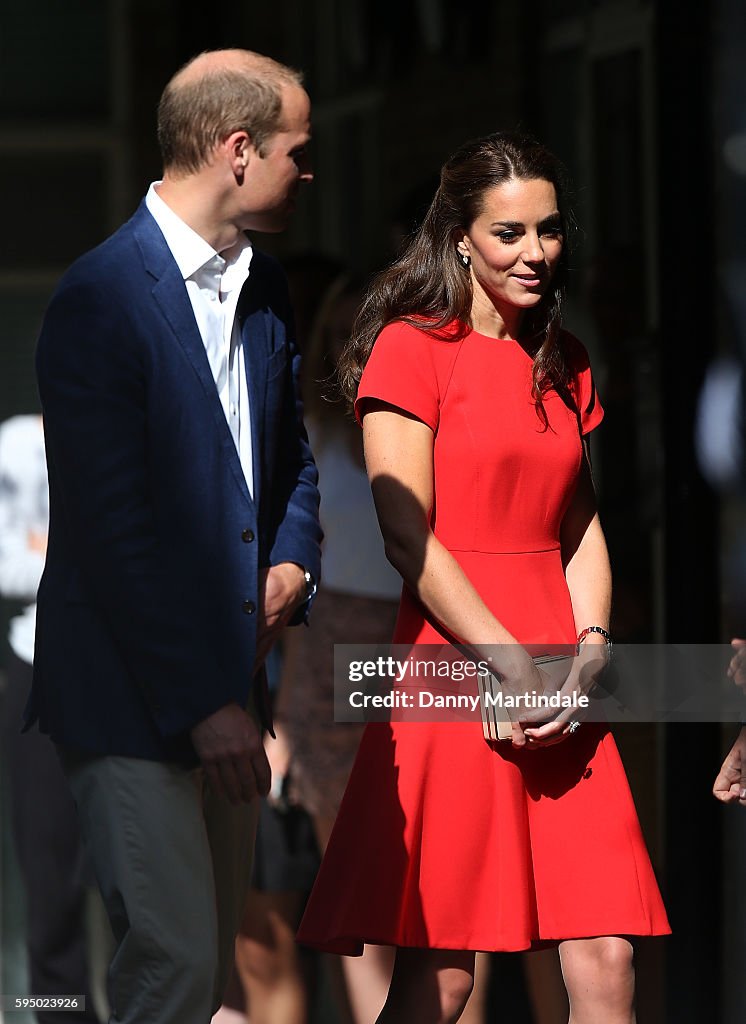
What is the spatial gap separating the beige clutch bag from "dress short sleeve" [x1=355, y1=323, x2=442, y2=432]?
1.47 ft

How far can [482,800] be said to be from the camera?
3.14 metres

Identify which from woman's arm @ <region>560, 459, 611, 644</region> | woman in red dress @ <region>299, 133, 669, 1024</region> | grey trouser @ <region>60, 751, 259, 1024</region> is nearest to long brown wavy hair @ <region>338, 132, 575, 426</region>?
woman in red dress @ <region>299, 133, 669, 1024</region>

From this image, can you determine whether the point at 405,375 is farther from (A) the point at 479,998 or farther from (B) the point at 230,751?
(A) the point at 479,998

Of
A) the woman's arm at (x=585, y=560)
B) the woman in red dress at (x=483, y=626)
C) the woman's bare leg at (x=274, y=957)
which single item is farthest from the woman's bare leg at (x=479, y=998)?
the woman's arm at (x=585, y=560)

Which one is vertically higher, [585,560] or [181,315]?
[181,315]

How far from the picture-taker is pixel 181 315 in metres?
2.97

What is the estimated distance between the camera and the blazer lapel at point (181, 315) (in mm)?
2965

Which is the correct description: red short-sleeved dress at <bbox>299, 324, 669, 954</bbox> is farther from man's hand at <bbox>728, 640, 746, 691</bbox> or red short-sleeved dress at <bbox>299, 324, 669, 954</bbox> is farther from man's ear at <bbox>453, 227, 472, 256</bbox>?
man's hand at <bbox>728, 640, 746, 691</bbox>

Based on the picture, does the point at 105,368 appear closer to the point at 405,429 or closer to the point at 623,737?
the point at 405,429

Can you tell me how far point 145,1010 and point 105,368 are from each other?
1049 millimetres

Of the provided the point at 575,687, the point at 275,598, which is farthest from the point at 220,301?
the point at 575,687

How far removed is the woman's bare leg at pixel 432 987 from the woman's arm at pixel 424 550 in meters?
0.52

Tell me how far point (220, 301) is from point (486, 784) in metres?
0.97

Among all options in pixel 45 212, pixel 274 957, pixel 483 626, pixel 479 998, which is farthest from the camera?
pixel 45 212
